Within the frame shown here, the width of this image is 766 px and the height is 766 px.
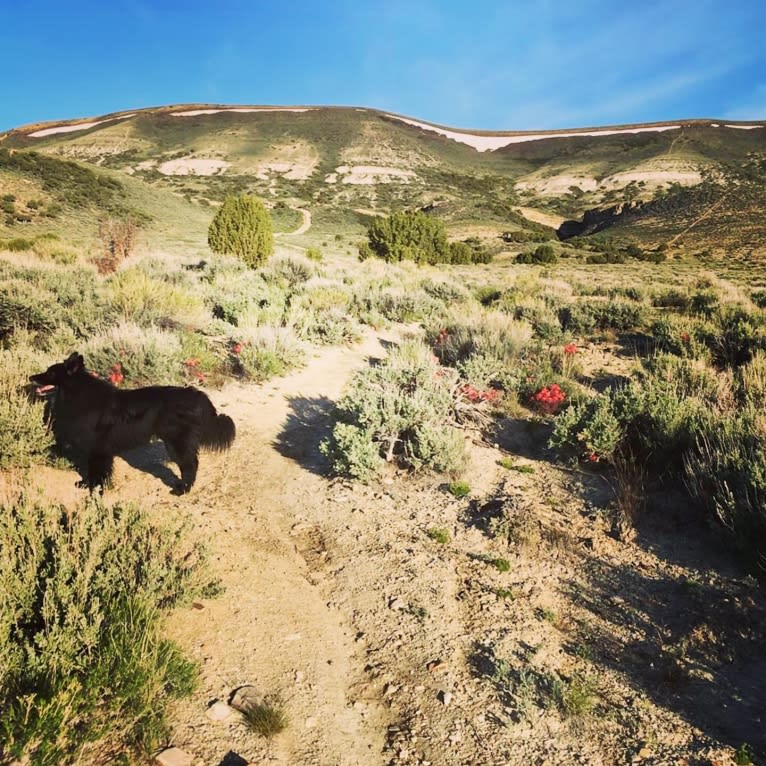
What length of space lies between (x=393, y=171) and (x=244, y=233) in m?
83.7

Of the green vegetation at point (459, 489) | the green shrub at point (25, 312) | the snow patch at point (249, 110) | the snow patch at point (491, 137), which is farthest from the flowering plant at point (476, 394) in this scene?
the snow patch at point (249, 110)

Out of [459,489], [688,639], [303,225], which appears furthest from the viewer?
[303,225]

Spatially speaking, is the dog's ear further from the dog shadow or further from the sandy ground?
the sandy ground

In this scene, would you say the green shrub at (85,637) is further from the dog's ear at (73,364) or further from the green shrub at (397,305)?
the green shrub at (397,305)

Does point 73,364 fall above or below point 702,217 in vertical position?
below

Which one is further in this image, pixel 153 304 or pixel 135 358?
pixel 153 304

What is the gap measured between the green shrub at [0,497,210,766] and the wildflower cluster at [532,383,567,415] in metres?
5.19

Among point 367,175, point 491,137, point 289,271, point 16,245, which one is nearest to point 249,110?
point 367,175

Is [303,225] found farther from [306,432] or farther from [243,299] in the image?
[306,432]

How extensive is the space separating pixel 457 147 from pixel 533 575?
459ft

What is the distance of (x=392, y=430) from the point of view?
5609 mm

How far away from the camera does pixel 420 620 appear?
3.27 metres

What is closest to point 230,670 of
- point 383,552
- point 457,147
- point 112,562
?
point 112,562

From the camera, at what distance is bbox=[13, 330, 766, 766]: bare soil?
242 centimetres
